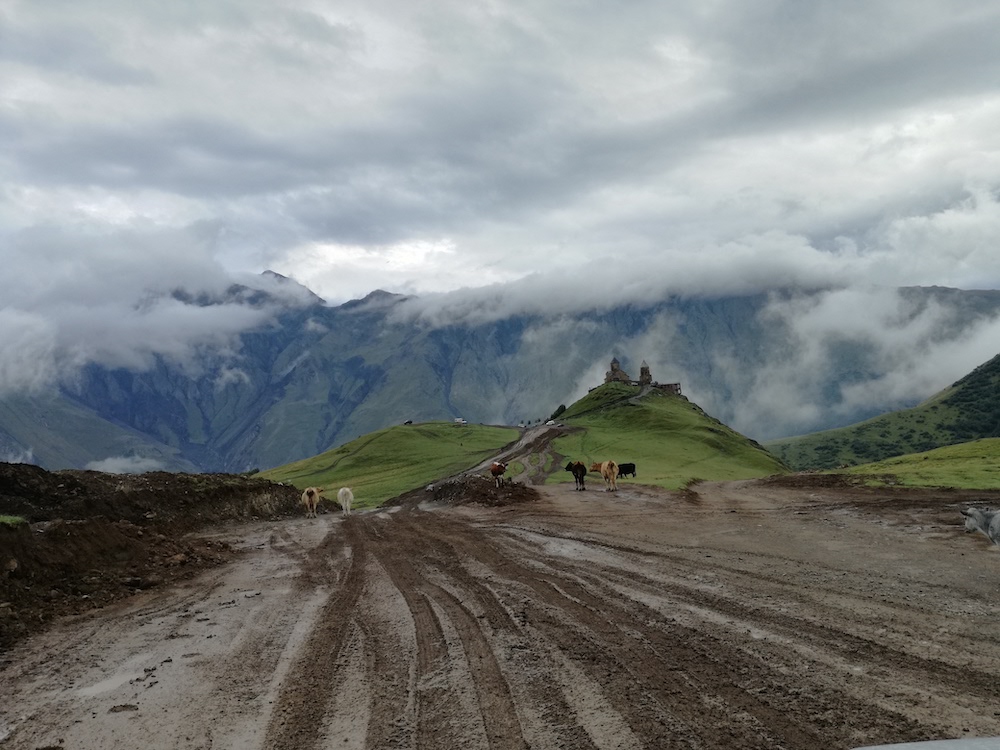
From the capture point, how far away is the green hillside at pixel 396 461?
6109 cm

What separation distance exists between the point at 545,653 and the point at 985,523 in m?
14.8

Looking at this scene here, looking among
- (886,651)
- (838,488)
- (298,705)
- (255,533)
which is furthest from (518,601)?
(838,488)

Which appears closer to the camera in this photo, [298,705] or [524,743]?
[524,743]

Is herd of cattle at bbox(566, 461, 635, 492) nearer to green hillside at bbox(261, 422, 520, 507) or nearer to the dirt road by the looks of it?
green hillside at bbox(261, 422, 520, 507)

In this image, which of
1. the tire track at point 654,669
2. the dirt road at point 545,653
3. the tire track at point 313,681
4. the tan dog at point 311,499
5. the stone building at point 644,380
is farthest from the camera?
the stone building at point 644,380

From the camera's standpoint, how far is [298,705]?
7.75m

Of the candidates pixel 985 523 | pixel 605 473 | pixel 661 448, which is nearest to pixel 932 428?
pixel 661 448

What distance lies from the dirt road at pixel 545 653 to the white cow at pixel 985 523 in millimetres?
484

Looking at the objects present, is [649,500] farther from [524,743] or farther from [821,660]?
[524,743]

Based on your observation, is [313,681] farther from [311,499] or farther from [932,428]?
[932,428]

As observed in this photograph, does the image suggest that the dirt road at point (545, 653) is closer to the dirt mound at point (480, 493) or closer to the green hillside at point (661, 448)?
the dirt mound at point (480, 493)

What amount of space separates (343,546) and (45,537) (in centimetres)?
822

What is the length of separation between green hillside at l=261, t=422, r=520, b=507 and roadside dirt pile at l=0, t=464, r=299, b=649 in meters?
20.5

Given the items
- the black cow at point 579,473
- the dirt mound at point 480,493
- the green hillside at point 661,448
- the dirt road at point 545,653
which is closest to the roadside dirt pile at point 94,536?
the dirt road at point 545,653
